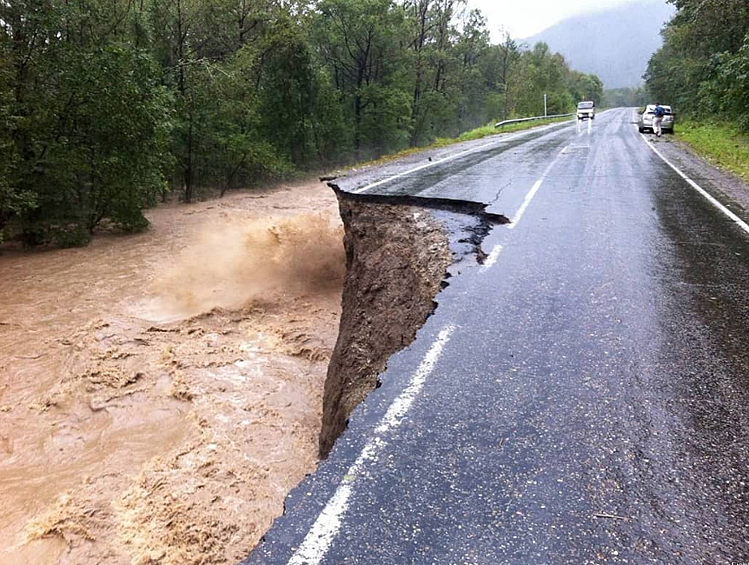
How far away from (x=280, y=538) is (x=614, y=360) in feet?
8.55

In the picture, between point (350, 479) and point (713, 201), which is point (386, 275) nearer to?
point (350, 479)

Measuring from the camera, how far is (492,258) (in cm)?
585

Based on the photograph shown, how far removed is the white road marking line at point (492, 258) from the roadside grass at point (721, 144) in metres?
8.61

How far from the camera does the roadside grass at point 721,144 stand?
13.5m

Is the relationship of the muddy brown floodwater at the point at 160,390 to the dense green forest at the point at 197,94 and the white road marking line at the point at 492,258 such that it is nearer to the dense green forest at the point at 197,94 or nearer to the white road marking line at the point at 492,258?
the dense green forest at the point at 197,94

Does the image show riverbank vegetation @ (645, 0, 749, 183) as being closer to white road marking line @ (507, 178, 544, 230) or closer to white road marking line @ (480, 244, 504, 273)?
white road marking line @ (507, 178, 544, 230)

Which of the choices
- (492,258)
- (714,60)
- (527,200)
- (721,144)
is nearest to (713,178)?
(527,200)

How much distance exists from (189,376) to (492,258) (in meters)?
6.42

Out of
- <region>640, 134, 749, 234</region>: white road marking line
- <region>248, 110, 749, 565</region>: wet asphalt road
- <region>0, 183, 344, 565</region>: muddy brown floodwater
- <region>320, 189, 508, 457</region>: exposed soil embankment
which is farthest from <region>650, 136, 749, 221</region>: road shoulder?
→ <region>0, 183, 344, 565</region>: muddy brown floodwater

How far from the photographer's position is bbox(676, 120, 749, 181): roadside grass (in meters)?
13.5

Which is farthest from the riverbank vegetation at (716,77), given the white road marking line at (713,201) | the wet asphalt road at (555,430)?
the wet asphalt road at (555,430)

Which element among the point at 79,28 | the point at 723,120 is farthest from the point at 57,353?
the point at 723,120

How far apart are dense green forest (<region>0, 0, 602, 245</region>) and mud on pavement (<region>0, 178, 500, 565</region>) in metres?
2.82

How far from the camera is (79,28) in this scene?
17.1m
